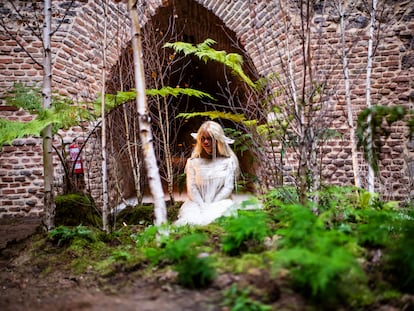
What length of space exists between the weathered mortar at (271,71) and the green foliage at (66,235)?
2810mm

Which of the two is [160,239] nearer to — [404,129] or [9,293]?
[9,293]

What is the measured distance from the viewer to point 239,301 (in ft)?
4.92

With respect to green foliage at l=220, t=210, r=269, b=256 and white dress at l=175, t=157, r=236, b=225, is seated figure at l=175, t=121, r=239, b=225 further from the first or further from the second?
green foliage at l=220, t=210, r=269, b=256

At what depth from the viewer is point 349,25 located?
226 inches

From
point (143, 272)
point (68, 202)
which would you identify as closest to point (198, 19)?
point (68, 202)

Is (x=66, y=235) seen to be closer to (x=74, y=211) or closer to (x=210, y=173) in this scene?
(x=74, y=211)

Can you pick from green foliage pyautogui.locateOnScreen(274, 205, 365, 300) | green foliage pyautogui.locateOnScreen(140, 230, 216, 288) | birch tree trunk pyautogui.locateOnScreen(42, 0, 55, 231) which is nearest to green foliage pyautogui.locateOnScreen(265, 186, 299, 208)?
green foliage pyautogui.locateOnScreen(274, 205, 365, 300)

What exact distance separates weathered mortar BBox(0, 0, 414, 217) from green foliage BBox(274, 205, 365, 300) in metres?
4.03

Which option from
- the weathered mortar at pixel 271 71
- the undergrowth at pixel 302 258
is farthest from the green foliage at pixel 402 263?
the weathered mortar at pixel 271 71

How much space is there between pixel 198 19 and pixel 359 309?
677cm

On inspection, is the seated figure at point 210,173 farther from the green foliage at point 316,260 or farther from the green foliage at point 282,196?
the green foliage at point 316,260

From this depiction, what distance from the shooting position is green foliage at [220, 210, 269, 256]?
1.90 meters

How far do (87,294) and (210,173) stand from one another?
1.97 meters

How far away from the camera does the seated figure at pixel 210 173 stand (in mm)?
3514
